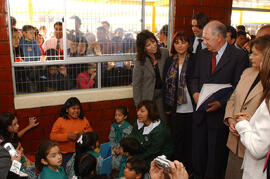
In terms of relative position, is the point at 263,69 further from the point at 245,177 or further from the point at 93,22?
the point at 93,22

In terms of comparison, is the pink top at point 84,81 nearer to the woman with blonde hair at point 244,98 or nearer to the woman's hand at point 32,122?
the woman's hand at point 32,122

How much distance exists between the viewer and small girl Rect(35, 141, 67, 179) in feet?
7.60

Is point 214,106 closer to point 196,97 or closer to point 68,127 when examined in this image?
point 196,97

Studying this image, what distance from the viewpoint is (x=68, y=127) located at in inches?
124

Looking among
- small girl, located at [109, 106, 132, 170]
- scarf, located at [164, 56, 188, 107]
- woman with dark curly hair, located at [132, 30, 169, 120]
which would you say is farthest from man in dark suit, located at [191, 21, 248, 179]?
small girl, located at [109, 106, 132, 170]

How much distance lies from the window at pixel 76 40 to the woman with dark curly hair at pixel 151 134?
921 mm

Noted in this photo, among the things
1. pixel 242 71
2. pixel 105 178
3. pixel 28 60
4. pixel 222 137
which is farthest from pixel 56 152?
pixel 242 71

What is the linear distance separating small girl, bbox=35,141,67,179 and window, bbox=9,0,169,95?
1.18m

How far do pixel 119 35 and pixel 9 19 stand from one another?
53.2 inches

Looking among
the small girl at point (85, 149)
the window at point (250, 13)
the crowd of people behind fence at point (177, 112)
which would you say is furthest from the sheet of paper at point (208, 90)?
the window at point (250, 13)

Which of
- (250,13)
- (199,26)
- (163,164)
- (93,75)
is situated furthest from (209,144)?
(250,13)

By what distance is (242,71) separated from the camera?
99.9 inches

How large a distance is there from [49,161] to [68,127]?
32.9 inches

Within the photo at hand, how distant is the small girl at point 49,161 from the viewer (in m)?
2.32
